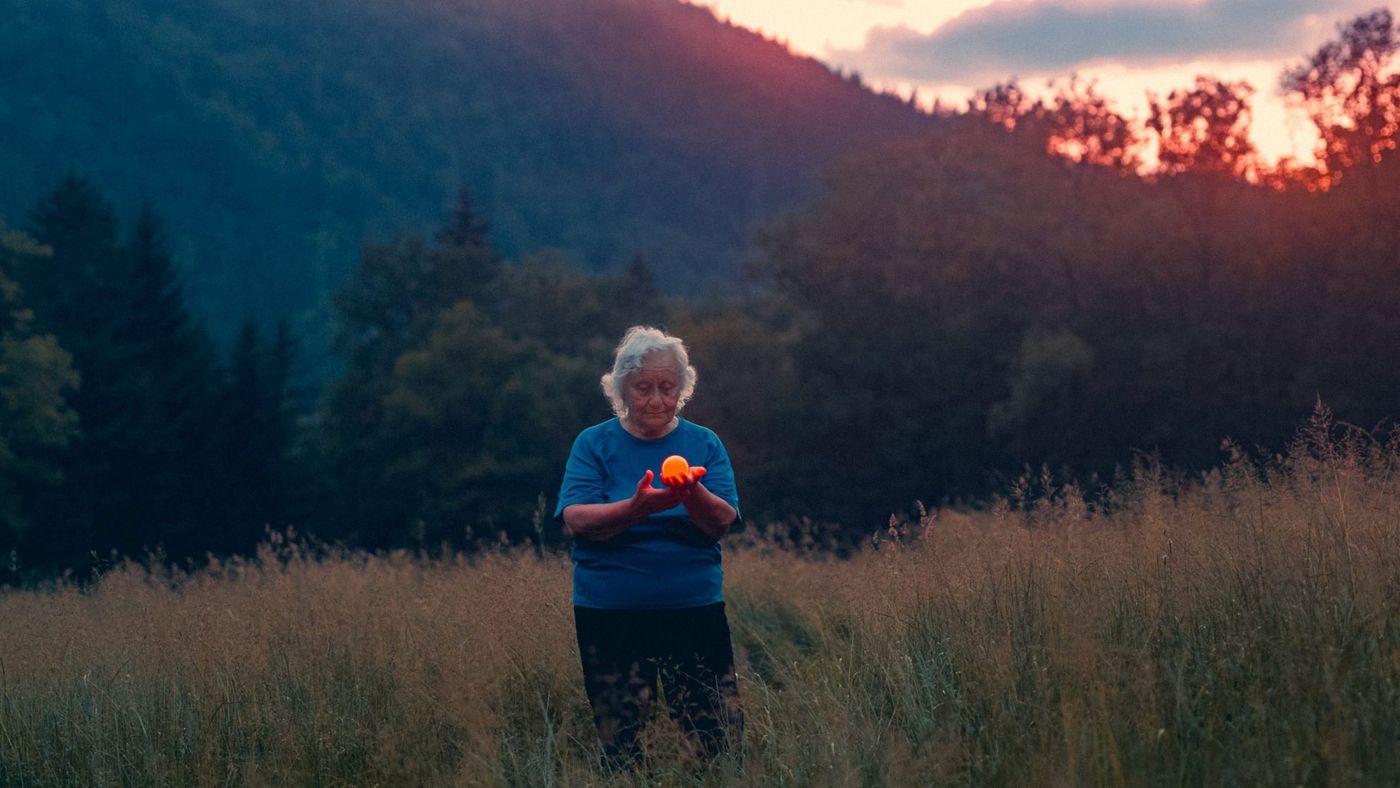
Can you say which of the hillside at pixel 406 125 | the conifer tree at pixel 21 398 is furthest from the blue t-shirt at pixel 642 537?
the hillside at pixel 406 125

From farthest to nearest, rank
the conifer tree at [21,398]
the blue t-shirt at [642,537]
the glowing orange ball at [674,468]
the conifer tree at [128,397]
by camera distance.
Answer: the conifer tree at [128,397] < the conifer tree at [21,398] < the blue t-shirt at [642,537] < the glowing orange ball at [674,468]

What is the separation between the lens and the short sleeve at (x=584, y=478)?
480 centimetres

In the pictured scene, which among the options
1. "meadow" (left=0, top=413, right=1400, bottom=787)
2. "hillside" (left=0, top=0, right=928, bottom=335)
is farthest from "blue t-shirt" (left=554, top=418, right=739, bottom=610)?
"hillside" (left=0, top=0, right=928, bottom=335)

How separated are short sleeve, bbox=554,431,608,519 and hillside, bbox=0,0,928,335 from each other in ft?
292

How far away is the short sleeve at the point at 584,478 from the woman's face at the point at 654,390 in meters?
0.22

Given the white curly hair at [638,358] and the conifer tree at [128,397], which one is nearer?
the white curly hair at [638,358]

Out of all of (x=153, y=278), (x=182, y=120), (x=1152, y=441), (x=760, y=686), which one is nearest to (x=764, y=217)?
(x=1152, y=441)

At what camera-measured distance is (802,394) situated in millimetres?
42469

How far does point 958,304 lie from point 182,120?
314ft

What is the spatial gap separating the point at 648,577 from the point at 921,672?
1.12 meters

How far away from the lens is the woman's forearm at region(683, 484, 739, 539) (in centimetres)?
450

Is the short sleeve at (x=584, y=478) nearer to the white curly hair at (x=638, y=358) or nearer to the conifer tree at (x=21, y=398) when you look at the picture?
the white curly hair at (x=638, y=358)

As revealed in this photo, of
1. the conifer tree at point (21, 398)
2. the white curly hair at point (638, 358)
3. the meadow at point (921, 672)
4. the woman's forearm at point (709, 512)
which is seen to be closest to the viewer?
the meadow at point (921, 672)

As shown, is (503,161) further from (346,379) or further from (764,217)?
(764,217)
